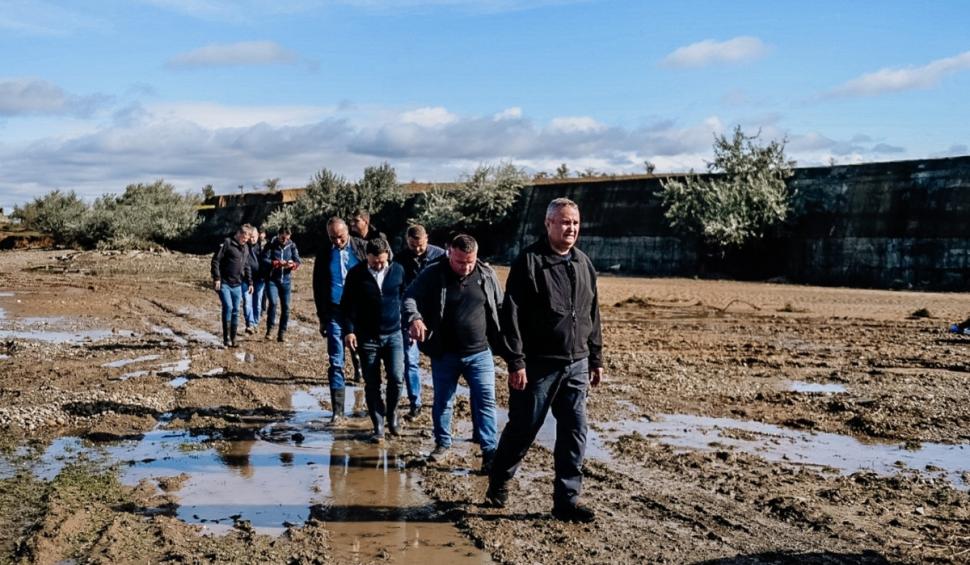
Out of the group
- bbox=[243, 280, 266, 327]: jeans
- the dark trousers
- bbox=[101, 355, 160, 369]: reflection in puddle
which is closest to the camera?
the dark trousers

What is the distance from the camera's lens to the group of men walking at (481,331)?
6207mm

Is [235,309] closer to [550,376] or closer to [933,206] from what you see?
[550,376]

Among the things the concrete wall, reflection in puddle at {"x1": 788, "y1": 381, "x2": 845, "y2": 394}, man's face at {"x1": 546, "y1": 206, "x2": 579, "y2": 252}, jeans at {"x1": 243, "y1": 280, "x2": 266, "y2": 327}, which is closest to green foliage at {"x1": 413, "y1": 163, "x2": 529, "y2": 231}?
the concrete wall

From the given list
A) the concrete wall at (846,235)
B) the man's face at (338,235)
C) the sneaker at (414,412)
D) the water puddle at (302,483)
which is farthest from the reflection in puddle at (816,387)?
the concrete wall at (846,235)

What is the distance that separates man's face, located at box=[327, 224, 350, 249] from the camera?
33.0 feet

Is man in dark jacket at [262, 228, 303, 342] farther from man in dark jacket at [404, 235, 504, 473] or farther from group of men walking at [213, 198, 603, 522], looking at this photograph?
man in dark jacket at [404, 235, 504, 473]

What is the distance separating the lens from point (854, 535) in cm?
587

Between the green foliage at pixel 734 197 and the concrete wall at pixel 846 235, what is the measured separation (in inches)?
20.9

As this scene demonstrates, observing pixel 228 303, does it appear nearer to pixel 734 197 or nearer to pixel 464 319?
pixel 464 319

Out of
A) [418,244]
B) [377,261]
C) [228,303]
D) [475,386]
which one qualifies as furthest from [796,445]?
[228,303]

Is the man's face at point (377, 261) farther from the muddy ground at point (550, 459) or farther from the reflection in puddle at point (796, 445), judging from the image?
the reflection in puddle at point (796, 445)

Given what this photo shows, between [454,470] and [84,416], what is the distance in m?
4.25

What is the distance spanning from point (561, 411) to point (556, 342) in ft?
1.60

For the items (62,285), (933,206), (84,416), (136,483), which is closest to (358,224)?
(84,416)
